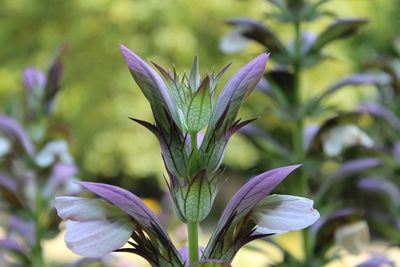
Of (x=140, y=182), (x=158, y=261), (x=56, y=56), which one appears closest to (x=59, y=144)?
(x=56, y=56)

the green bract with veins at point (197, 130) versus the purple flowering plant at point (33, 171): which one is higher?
the green bract with veins at point (197, 130)

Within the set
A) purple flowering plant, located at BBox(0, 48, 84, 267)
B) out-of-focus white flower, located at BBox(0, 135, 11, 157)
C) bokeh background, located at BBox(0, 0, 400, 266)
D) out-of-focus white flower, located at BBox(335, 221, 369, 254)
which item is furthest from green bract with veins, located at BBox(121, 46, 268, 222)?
bokeh background, located at BBox(0, 0, 400, 266)

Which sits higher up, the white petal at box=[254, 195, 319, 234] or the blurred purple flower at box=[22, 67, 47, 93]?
the blurred purple flower at box=[22, 67, 47, 93]

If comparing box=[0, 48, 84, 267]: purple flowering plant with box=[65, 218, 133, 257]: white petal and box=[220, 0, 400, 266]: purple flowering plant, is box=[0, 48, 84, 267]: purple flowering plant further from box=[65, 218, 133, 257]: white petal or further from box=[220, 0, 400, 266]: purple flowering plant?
box=[65, 218, 133, 257]: white petal

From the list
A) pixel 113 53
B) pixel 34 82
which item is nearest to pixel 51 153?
pixel 34 82

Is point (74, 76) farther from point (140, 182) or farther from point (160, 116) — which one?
Answer: point (160, 116)

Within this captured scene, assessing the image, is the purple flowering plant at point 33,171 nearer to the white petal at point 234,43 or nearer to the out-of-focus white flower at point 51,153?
the out-of-focus white flower at point 51,153

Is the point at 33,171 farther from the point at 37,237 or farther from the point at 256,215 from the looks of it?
the point at 256,215

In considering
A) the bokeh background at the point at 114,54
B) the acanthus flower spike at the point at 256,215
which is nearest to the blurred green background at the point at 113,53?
the bokeh background at the point at 114,54
